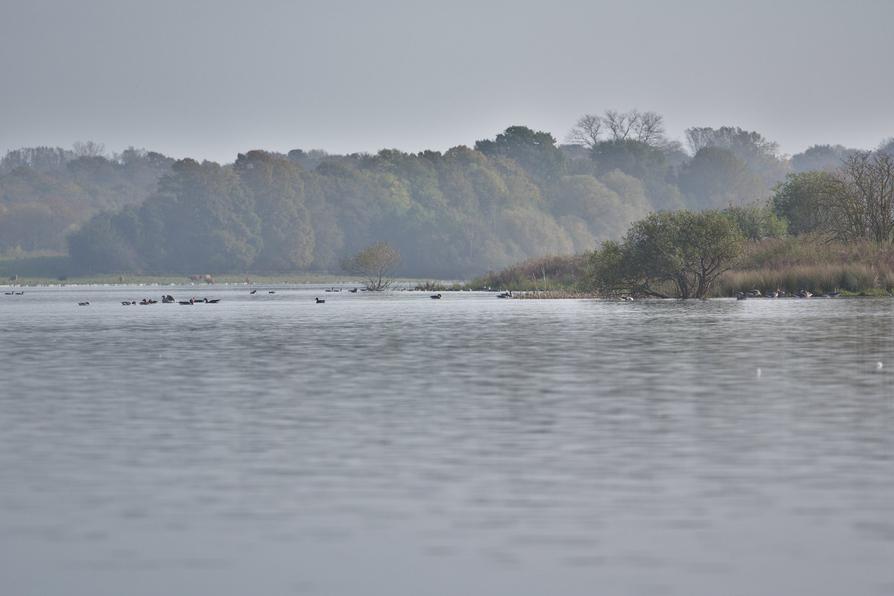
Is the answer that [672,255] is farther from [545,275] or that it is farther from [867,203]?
[545,275]

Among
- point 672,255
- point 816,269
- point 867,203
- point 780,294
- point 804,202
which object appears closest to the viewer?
point 672,255

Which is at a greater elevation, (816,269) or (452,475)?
(816,269)

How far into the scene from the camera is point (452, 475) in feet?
53.2

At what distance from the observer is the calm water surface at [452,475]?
1146 cm

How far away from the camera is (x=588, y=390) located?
26.3m

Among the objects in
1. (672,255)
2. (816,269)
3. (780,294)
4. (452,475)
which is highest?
(672,255)

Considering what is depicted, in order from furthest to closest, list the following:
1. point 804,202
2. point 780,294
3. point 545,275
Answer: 1. point 545,275
2. point 804,202
3. point 780,294

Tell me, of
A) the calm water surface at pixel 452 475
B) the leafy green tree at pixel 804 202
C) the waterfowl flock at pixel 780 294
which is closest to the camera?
the calm water surface at pixel 452 475

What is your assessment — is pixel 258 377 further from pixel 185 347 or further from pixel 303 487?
pixel 303 487

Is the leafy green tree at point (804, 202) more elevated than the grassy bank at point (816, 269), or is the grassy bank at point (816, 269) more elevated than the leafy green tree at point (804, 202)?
the leafy green tree at point (804, 202)

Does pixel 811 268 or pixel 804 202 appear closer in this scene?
pixel 811 268

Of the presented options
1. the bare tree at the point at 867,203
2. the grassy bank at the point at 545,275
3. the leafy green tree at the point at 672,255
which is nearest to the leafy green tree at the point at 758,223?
the bare tree at the point at 867,203

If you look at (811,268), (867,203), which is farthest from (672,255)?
(867,203)

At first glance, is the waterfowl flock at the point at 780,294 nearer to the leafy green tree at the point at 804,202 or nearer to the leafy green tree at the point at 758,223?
the leafy green tree at the point at 758,223
